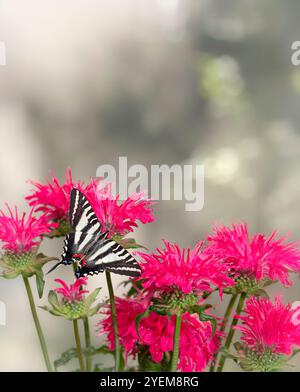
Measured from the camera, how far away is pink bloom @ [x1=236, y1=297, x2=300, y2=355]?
39 centimetres

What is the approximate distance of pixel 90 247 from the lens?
41 centimetres

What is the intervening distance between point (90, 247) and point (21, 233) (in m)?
0.06

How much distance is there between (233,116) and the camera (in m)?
1.44

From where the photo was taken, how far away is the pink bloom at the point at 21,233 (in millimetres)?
420

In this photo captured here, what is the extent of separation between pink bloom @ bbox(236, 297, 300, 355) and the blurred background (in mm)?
952

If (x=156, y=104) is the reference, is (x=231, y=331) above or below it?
below

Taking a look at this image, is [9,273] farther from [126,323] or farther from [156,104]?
[156,104]

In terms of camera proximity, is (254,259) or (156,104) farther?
(156,104)

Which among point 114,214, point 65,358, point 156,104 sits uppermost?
point 156,104

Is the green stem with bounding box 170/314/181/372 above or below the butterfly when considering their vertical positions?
below

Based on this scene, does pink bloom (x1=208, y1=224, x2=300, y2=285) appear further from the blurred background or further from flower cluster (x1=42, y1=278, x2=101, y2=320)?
the blurred background

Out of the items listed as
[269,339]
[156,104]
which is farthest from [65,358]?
[156,104]

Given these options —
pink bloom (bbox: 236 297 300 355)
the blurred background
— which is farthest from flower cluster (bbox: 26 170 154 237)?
the blurred background
